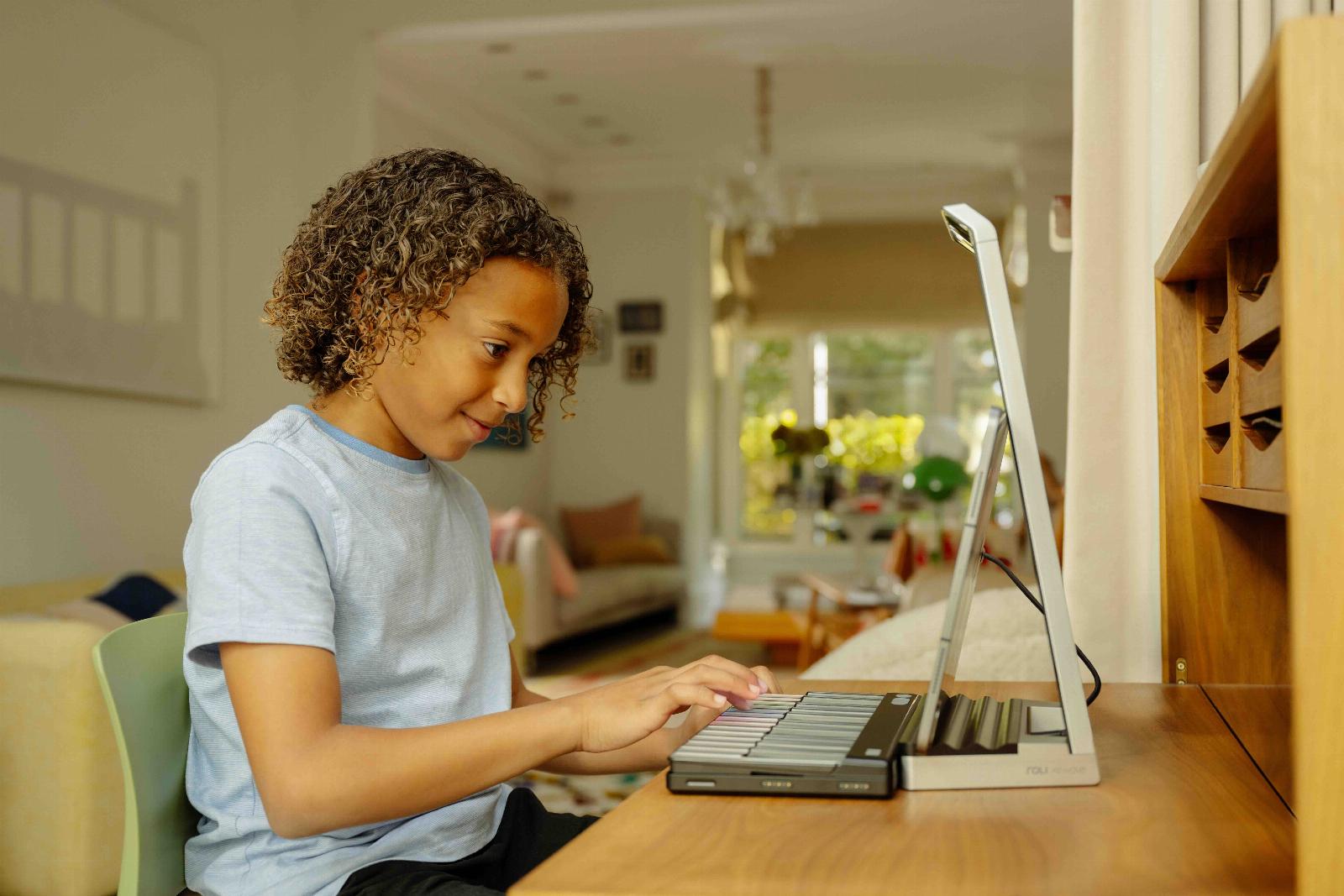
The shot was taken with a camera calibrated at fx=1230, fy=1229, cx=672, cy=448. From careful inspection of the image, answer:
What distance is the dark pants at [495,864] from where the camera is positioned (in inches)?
38.7

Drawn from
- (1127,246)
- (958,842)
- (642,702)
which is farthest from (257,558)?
(1127,246)

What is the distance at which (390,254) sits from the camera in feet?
3.55

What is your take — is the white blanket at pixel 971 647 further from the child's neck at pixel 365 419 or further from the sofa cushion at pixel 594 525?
the sofa cushion at pixel 594 525

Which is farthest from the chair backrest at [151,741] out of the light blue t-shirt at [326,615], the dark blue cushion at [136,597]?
the dark blue cushion at [136,597]

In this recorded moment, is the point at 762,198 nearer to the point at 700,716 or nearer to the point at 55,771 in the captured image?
the point at 55,771

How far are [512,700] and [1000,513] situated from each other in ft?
24.6

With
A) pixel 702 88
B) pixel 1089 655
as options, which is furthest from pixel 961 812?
pixel 702 88

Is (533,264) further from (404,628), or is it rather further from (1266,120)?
(1266,120)

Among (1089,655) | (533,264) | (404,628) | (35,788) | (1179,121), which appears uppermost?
(1179,121)

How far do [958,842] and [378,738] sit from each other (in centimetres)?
42

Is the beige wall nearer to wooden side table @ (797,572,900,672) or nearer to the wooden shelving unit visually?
wooden side table @ (797,572,900,672)

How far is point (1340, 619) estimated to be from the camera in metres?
0.58

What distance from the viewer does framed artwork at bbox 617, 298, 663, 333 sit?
820cm

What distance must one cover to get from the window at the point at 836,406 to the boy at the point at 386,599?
24.5 ft
